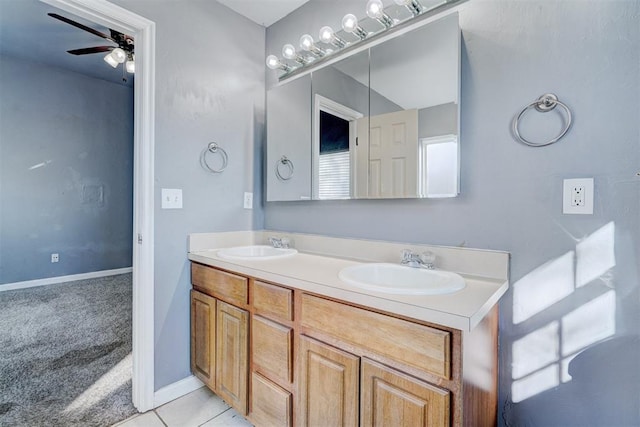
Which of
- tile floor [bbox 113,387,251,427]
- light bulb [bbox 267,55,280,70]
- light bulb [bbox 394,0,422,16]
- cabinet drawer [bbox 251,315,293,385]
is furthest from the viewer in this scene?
light bulb [bbox 267,55,280,70]

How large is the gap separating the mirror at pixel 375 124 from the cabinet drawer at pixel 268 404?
0.96 meters

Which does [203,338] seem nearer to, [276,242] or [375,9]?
[276,242]

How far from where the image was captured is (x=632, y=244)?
932 mm

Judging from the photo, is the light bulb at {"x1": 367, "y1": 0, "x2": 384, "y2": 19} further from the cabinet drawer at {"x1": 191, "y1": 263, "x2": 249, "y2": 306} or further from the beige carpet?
the beige carpet

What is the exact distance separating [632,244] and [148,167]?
1.99 metres

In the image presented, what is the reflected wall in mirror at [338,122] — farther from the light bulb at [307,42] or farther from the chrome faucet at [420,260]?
the chrome faucet at [420,260]

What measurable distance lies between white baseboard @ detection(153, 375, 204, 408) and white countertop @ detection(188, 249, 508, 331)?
28.3 inches

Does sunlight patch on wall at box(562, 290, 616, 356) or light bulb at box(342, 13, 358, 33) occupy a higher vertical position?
light bulb at box(342, 13, 358, 33)

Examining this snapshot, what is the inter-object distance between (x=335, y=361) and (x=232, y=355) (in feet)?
2.07

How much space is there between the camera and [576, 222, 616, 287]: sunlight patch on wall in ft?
3.16

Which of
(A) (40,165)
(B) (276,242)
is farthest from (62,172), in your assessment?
(B) (276,242)

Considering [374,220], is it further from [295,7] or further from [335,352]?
[295,7]

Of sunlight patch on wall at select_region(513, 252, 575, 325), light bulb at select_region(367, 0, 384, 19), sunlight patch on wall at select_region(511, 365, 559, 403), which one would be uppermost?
light bulb at select_region(367, 0, 384, 19)

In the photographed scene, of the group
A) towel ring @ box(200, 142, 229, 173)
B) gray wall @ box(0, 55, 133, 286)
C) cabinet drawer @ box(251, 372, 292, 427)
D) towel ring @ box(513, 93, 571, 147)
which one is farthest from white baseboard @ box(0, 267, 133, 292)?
towel ring @ box(513, 93, 571, 147)
